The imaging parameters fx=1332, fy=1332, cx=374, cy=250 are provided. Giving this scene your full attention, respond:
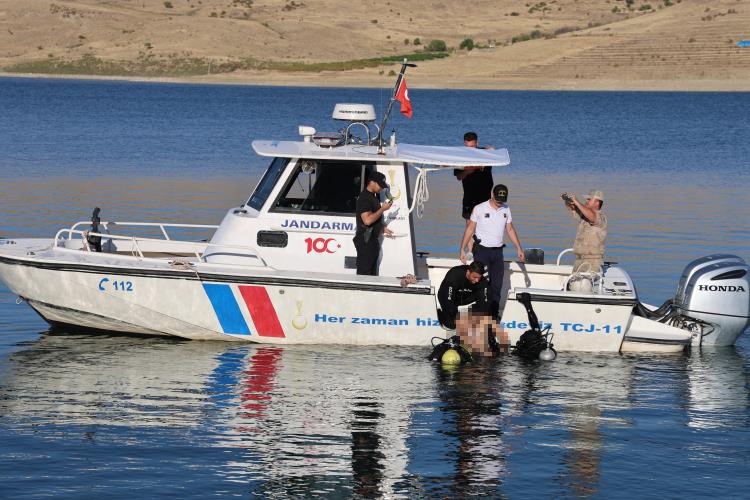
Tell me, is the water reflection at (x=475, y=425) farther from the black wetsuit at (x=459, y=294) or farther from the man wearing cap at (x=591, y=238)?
the man wearing cap at (x=591, y=238)

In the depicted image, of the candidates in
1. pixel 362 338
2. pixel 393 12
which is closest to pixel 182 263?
pixel 362 338

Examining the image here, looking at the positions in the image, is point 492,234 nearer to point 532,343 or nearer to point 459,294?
point 459,294

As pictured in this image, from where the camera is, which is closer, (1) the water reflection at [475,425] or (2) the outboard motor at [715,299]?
(1) the water reflection at [475,425]

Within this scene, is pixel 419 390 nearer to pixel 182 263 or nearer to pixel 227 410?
pixel 227 410

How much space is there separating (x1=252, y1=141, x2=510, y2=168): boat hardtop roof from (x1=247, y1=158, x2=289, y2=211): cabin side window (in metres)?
0.16

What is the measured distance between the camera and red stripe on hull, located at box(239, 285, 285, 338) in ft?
48.8

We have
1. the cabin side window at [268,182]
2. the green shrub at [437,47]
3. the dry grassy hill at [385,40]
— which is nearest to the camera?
the cabin side window at [268,182]

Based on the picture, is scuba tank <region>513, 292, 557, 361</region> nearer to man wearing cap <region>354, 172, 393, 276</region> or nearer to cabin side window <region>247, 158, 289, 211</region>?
man wearing cap <region>354, 172, 393, 276</region>

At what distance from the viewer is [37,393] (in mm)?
13430

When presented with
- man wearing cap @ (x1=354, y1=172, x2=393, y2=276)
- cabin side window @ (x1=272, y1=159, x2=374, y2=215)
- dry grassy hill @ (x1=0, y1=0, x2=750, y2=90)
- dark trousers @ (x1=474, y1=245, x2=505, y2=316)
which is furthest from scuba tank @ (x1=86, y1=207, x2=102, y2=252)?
dry grassy hill @ (x1=0, y1=0, x2=750, y2=90)

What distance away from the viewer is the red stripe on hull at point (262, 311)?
48.8 ft

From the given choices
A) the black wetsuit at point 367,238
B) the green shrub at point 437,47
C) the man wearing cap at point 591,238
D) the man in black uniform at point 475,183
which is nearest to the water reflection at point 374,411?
the black wetsuit at point 367,238

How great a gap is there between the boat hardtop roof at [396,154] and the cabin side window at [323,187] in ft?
0.46

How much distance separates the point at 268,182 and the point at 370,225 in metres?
1.41
